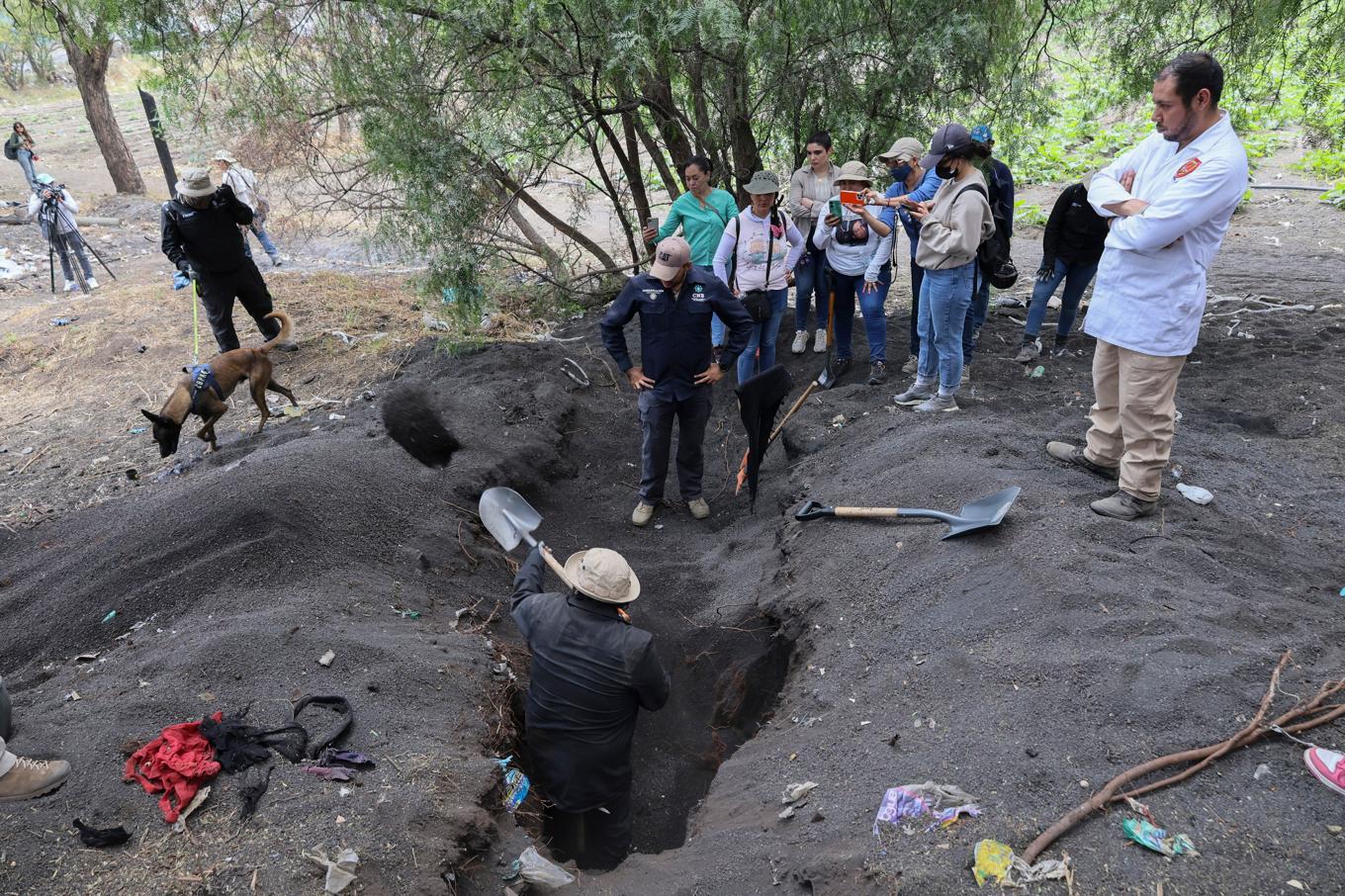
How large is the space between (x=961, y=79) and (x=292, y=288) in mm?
8650

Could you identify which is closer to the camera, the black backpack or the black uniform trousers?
the black backpack

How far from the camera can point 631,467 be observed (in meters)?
7.49

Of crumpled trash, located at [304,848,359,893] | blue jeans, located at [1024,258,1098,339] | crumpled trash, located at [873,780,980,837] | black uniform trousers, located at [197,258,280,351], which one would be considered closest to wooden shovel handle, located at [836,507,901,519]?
crumpled trash, located at [873,780,980,837]

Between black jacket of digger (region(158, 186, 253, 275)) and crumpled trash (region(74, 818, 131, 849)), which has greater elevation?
black jacket of digger (region(158, 186, 253, 275))

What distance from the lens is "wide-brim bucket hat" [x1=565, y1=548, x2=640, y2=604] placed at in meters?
3.77

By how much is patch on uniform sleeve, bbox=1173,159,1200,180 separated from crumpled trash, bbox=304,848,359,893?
15.4 ft

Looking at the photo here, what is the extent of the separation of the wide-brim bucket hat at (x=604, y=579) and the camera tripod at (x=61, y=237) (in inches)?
471

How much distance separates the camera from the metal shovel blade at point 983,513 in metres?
4.61

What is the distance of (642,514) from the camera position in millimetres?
6578

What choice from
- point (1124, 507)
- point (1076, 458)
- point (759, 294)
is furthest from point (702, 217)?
point (1124, 507)

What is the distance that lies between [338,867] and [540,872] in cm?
79

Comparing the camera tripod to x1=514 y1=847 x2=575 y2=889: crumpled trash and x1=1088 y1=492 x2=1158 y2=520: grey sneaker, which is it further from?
x1=1088 y1=492 x2=1158 y2=520: grey sneaker

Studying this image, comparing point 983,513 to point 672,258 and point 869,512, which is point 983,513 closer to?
point 869,512

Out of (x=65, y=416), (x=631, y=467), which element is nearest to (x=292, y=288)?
(x=65, y=416)
